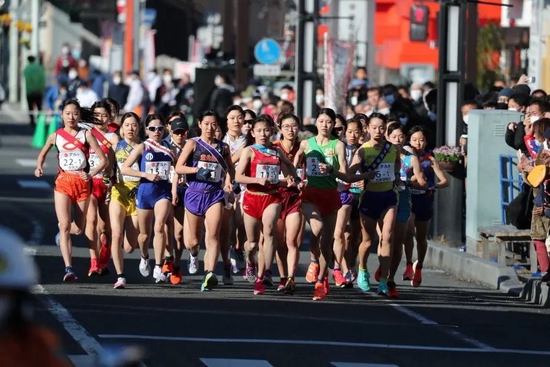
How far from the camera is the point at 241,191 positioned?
16.6 m

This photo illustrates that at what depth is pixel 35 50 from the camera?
66.1 m

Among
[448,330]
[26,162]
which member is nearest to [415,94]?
[26,162]

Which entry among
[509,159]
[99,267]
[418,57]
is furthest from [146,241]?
[418,57]

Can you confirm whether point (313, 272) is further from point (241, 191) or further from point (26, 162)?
point (26, 162)

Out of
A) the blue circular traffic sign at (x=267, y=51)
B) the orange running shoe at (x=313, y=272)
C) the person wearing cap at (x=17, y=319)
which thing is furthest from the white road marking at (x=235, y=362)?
the blue circular traffic sign at (x=267, y=51)

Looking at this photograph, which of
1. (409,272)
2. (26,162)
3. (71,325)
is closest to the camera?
(71,325)

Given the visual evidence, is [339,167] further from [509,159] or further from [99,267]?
[509,159]

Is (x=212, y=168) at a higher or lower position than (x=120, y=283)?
higher

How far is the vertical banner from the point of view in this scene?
28859mm

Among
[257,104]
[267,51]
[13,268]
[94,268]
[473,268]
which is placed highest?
[267,51]

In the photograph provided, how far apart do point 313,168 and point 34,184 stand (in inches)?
560

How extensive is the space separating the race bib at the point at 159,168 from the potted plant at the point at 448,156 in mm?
5315

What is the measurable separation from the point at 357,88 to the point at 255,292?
16.3 metres

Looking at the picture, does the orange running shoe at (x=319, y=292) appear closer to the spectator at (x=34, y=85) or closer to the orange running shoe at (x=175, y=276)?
the orange running shoe at (x=175, y=276)
